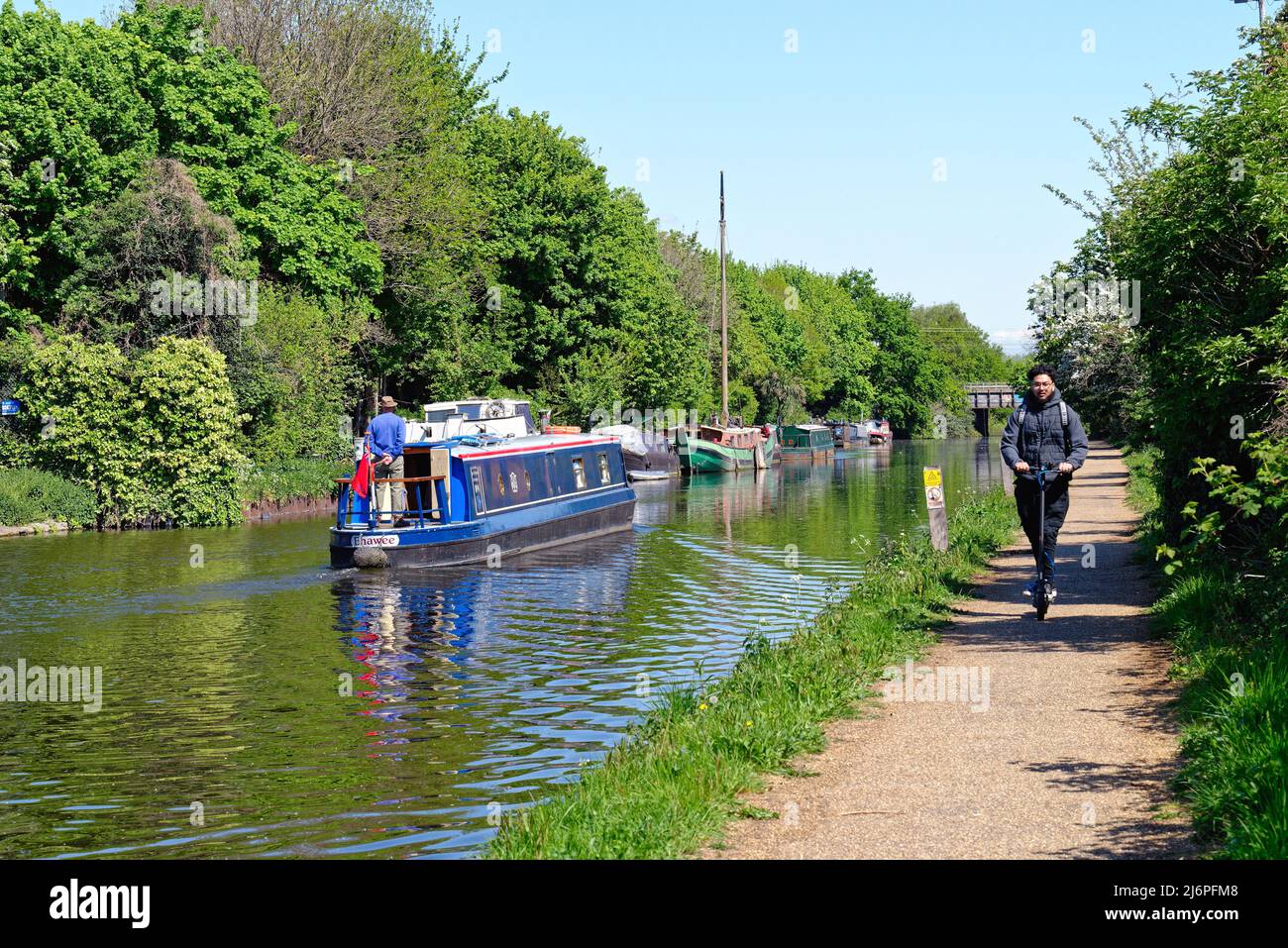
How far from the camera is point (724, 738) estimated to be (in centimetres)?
906

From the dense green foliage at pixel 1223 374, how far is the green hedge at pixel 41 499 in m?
25.5

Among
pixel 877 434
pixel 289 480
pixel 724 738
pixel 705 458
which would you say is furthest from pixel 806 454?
pixel 724 738

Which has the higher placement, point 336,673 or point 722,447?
point 722,447

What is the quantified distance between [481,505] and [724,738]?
18501 millimetres

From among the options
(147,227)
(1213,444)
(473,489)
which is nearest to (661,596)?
(473,489)

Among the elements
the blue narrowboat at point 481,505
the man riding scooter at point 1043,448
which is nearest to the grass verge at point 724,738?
the man riding scooter at point 1043,448

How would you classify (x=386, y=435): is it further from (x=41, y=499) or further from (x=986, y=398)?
(x=986, y=398)

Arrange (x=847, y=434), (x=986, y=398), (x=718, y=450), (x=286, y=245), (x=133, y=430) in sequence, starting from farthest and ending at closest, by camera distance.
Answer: (x=986, y=398), (x=847, y=434), (x=718, y=450), (x=286, y=245), (x=133, y=430)

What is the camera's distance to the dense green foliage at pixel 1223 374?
937 cm

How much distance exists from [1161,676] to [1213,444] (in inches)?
172

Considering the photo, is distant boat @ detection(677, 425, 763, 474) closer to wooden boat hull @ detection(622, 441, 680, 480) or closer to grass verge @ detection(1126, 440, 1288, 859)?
wooden boat hull @ detection(622, 441, 680, 480)

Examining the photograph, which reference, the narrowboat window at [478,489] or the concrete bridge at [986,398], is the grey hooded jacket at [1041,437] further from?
the concrete bridge at [986,398]

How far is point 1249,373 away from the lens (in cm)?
1237

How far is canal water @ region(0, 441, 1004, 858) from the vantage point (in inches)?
374
